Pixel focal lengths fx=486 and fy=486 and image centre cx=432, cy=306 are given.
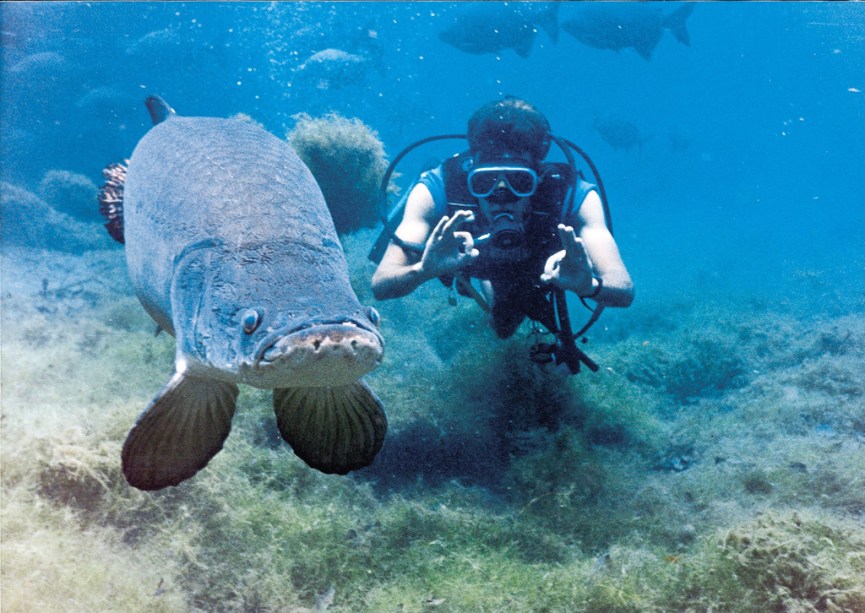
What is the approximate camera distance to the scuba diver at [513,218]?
183 inches

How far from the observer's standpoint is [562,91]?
230 feet

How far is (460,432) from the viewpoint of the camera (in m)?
5.07

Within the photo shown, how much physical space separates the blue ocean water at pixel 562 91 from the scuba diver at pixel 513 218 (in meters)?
12.1

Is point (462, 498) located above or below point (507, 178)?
below

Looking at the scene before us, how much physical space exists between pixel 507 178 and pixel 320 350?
3715mm

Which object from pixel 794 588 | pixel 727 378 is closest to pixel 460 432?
pixel 794 588

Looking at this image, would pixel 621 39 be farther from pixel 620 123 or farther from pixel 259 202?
pixel 259 202

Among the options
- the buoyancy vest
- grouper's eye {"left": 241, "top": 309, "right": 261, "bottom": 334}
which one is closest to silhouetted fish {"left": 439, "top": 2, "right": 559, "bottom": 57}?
the buoyancy vest

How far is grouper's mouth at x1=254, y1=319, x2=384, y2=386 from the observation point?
1.46 metres

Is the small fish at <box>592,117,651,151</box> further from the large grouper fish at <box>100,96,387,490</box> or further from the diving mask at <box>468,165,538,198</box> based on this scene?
the large grouper fish at <box>100,96,387,490</box>

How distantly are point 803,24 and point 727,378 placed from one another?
219 feet

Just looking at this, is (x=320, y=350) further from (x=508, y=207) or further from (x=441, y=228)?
(x=508, y=207)

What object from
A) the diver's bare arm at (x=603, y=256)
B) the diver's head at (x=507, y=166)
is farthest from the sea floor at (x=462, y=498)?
the diver's head at (x=507, y=166)

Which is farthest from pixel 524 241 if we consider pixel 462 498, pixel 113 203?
pixel 113 203
